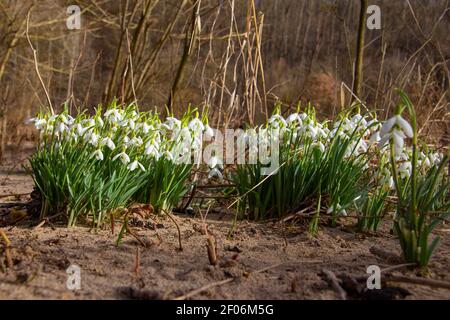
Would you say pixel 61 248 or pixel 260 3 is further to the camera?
pixel 260 3

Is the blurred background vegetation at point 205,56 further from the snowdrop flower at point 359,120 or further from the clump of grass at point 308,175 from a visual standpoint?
the snowdrop flower at point 359,120

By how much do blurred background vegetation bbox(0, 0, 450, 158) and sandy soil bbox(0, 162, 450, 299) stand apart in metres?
1.57

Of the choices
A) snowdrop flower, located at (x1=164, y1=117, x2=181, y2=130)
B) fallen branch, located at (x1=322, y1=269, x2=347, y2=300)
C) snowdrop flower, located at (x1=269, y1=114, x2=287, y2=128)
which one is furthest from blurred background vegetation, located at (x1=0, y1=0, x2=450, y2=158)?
fallen branch, located at (x1=322, y1=269, x2=347, y2=300)

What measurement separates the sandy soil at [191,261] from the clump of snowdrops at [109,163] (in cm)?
15

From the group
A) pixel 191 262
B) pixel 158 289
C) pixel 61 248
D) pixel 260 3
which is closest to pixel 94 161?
pixel 61 248

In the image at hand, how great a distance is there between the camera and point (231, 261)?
6.48 feet

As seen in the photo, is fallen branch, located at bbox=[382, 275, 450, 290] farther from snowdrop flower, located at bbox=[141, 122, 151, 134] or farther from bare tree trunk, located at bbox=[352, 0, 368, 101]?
bare tree trunk, located at bbox=[352, 0, 368, 101]

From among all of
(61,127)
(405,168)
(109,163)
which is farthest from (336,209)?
(61,127)

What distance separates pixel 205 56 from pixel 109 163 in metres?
6.76

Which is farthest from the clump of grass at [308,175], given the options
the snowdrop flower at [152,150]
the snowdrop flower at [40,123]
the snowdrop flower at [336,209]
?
the snowdrop flower at [40,123]

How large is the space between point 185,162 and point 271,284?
3.98 feet

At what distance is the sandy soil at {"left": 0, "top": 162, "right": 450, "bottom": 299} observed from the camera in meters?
1.73

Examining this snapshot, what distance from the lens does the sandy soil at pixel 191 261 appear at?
5.68ft
